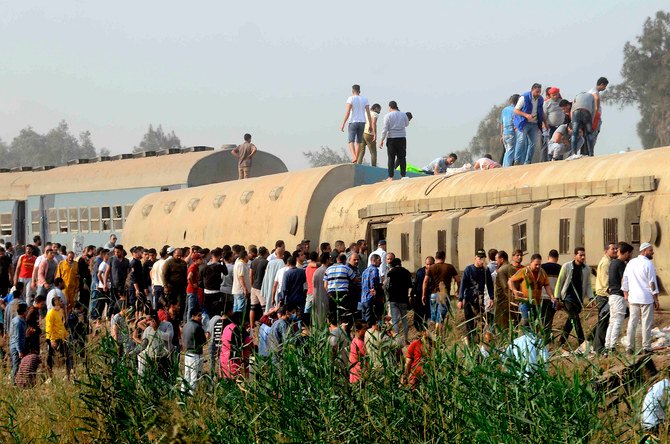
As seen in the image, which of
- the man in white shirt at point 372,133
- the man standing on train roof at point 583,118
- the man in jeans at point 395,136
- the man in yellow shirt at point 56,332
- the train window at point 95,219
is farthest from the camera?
the train window at point 95,219

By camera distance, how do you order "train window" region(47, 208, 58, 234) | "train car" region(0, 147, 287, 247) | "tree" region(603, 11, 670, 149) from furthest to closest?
"tree" region(603, 11, 670, 149) → "train window" region(47, 208, 58, 234) → "train car" region(0, 147, 287, 247)

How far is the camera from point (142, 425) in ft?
43.4

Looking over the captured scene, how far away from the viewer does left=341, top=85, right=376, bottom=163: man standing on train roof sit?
88.3 feet

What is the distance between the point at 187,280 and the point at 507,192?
537 cm

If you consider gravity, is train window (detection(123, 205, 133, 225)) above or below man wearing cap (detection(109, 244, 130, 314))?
above

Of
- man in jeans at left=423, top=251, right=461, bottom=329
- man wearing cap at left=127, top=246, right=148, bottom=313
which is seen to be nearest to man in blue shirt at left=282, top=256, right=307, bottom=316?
man in jeans at left=423, top=251, right=461, bottom=329

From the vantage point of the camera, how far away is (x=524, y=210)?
20078mm

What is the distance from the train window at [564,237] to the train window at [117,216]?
1782 centimetres

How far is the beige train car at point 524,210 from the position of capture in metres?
18.2

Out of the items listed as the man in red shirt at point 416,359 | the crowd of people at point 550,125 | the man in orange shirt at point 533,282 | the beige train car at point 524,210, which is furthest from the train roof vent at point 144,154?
the man in red shirt at point 416,359

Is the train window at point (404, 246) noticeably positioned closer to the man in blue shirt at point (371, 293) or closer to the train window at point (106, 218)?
the man in blue shirt at point (371, 293)

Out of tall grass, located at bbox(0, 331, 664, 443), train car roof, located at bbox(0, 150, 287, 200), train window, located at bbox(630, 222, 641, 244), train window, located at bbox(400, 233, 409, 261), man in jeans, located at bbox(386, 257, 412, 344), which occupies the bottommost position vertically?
tall grass, located at bbox(0, 331, 664, 443)

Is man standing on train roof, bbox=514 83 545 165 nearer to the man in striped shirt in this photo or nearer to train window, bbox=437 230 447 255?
train window, bbox=437 230 447 255

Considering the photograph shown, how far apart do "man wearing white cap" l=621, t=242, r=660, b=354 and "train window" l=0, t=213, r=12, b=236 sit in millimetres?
26716
